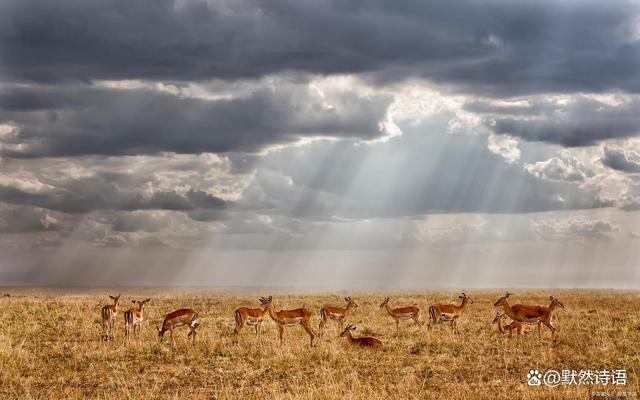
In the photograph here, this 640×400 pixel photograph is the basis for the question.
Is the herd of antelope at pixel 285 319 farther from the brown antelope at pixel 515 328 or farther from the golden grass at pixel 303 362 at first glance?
the golden grass at pixel 303 362

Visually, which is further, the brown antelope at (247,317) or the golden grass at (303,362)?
the brown antelope at (247,317)

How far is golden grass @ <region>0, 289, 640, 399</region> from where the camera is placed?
15648 mm

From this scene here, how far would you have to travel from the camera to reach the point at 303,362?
19.5m

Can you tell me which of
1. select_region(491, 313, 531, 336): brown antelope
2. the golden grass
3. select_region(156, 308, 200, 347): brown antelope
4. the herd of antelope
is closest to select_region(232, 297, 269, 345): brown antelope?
the herd of antelope

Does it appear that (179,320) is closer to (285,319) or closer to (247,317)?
(247,317)

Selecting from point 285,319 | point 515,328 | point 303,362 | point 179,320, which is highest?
point 515,328

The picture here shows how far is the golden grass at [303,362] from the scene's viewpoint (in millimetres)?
15648

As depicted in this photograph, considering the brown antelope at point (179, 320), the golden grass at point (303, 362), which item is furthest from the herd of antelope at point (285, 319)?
the golden grass at point (303, 362)

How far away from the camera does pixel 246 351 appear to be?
21031 mm

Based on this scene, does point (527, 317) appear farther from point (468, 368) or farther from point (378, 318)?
point (378, 318)

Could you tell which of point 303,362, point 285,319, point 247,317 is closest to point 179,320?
point 247,317

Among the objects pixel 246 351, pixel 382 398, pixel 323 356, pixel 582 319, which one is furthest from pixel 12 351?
pixel 582 319

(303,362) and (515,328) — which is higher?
(515,328)

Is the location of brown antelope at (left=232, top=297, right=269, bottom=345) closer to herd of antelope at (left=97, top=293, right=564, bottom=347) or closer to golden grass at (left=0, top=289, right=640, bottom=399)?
herd of antelope at (left=97, top=293, right=564, bottom=347)
